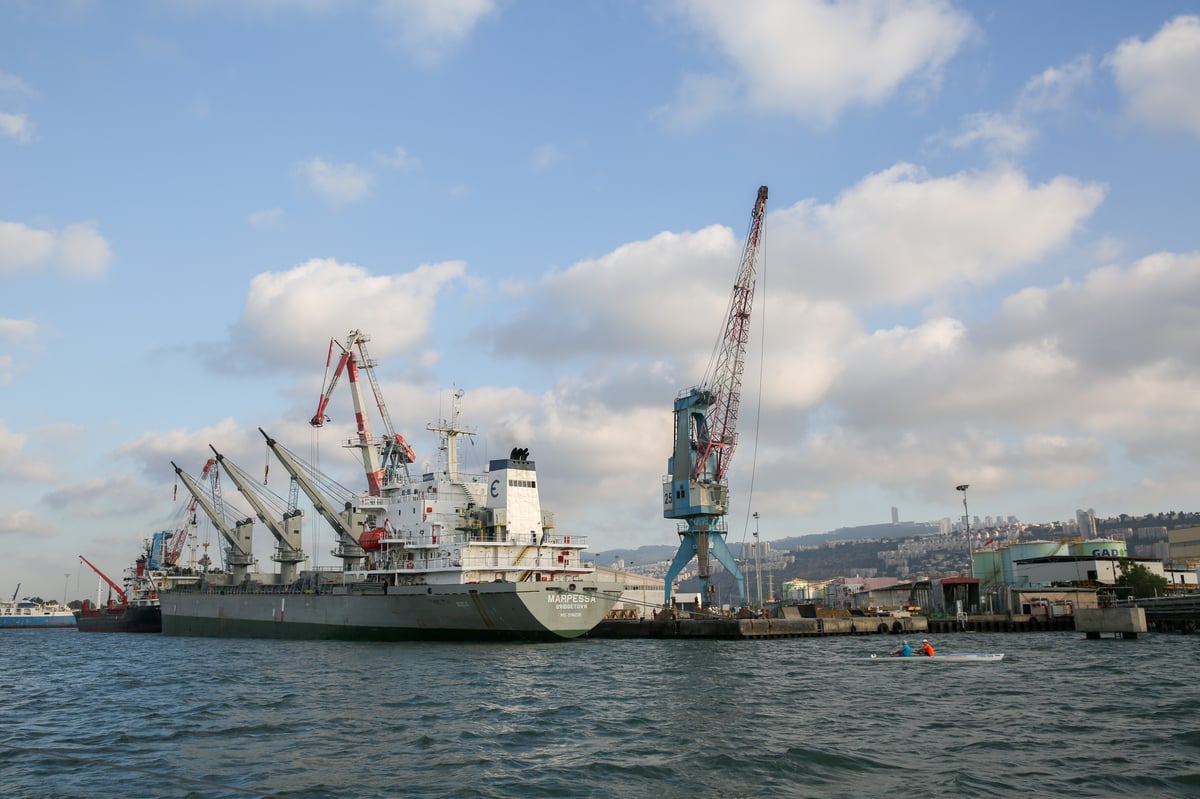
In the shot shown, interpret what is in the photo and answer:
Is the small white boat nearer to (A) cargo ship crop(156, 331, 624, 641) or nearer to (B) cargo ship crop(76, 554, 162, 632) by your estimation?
(A) cargo ship crop(156, 331, 624, 641)

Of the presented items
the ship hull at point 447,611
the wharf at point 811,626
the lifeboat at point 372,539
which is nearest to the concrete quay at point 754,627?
the wharf at point 811,626

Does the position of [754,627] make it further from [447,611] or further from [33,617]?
[33,617]

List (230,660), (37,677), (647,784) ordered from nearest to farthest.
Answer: (647,784) < (37,677) < (230,660)

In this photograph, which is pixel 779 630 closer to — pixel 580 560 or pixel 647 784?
pixel 580 560

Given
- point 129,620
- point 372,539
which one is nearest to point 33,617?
point 129,620

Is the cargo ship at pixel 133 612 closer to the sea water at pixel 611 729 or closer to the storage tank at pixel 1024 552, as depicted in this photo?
the sea water at pixel 611 729

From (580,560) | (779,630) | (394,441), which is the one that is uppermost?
(394,441)

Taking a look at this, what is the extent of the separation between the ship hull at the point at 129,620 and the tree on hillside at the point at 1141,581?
97836mm

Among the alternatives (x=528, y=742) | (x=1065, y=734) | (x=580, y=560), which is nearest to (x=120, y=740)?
(x=528, y=742)

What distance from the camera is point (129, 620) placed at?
94812 mm

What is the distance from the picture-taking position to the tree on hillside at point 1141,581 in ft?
259

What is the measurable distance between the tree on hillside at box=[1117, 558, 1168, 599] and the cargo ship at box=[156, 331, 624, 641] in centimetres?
5585

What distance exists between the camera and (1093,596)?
7256cm

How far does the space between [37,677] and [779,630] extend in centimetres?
4643
